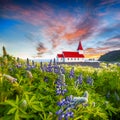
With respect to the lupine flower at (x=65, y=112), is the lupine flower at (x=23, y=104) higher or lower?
higher

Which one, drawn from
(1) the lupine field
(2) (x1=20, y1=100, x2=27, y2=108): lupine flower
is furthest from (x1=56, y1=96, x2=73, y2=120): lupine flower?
(2) (x1=20, y1=100, x2=27, y2=108): lupine flower

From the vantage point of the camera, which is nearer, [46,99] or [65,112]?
[65,112]

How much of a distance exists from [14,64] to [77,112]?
268cm

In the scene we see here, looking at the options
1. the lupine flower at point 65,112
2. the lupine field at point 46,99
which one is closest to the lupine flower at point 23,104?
the lupine field at point 46,99

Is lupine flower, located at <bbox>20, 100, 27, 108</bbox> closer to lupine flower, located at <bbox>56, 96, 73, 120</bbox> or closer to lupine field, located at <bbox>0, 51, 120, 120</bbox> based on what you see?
lupine field, located at <bbox>0, 51, 120, 120</bbox>

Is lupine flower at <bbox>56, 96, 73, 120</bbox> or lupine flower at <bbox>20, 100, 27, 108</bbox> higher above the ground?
lupine flower at <bbox>20, 100, 27, 108</bbox>

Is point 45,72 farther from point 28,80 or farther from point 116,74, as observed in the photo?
point 116,74

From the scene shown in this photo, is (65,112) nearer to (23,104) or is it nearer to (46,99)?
(23,104)

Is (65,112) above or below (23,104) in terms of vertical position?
below

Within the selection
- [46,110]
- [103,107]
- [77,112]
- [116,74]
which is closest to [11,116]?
[46,110]

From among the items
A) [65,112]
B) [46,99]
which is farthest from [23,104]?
[46,99]

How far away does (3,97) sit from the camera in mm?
3354

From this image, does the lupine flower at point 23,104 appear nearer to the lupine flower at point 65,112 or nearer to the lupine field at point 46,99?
the lupine field at point 46,99

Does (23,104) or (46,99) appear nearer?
(23,104)
